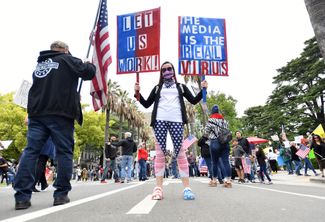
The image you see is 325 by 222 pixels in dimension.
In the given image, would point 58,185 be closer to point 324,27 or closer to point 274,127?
point 324,27

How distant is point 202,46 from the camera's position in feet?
27.3

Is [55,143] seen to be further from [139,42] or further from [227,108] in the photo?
[227,108]

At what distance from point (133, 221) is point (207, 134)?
223 inches

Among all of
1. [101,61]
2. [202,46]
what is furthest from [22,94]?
[202,46]

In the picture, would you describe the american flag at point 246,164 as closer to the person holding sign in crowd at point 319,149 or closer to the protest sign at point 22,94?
the person holding sign in crowd at point 319,149

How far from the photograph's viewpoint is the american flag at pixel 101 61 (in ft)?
19.1

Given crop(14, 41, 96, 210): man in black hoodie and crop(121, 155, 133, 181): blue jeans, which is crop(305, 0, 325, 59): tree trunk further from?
crop(121, 155, 133, 181): blue jeans

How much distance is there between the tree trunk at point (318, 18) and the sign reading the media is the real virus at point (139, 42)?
4554 mm

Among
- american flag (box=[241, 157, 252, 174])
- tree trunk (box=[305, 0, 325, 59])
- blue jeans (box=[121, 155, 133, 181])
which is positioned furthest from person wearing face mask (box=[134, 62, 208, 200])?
blue jeans (box=[121, 155, 133, 181])

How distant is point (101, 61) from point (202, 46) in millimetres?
3324

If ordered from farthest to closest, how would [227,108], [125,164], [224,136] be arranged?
1. [227,108]
2. [125,164]
3. [224,136]

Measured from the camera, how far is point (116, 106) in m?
41.8

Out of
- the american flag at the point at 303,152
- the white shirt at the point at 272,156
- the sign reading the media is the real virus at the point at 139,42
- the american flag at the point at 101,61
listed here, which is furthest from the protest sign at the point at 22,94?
the white shirt at the point at 272,156

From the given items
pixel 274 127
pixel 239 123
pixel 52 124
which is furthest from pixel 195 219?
pixel 239 123
